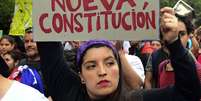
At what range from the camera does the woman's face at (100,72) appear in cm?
287

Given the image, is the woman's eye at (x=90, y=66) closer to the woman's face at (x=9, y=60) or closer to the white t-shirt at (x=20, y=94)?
the white t-shirt at (x=20, y=94)

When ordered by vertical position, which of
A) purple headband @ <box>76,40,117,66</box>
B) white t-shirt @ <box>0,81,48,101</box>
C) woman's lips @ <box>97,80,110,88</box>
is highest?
purple headband @ <box>76,40,117,66</box>

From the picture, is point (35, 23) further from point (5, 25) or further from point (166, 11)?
point (5, 25)

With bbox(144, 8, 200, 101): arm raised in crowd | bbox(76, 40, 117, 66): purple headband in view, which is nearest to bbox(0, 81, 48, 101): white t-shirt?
bbox(76, 40, 117, 66): purple headband

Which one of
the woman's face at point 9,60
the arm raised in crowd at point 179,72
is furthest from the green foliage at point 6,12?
the arm raised in crowd at point 179,72

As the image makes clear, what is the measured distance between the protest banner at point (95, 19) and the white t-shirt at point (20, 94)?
2.99 ft

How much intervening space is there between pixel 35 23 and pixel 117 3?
516 mm

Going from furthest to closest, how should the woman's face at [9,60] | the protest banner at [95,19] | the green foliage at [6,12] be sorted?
the green foliage at [6,12] < the woman's face at [9,60] < the protest banner at [95,19]

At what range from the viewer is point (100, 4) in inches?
131

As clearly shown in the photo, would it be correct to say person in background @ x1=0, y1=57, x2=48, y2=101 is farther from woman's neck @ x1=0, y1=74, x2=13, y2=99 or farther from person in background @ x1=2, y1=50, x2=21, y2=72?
person in background @ x1=2, y1=50, x2=21, y2=72

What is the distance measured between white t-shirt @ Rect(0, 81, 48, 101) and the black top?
24.0 inches

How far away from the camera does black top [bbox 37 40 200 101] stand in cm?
292

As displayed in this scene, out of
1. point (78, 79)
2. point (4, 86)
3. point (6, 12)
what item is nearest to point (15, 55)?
Result: point (78, 79)

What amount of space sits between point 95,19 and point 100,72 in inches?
20.3
